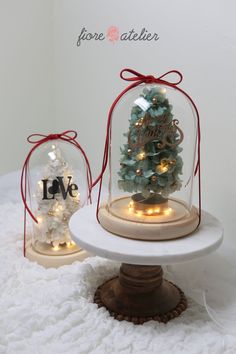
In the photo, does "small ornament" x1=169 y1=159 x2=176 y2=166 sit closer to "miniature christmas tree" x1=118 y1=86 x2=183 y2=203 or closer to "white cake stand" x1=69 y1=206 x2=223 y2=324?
"miniature christmas tree" x1=118 y1=86 x2=183 y2=203

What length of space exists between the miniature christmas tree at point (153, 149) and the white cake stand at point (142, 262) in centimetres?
11

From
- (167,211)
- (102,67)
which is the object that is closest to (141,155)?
(167,211)

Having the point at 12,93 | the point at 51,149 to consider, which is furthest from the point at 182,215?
the point at 12,93

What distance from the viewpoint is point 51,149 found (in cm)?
106

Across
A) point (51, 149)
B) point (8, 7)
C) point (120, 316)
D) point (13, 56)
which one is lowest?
point (120, 316)

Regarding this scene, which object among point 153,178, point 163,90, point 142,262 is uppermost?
point 163,90

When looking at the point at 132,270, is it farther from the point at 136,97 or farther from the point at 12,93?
the point at 12,93

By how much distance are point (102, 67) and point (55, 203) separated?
1.90 feet

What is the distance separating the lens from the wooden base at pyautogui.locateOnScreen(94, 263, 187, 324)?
765mm

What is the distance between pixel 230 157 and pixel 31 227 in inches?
21.6

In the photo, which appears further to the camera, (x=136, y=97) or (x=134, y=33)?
(x=134, y=33)

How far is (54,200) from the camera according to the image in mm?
996

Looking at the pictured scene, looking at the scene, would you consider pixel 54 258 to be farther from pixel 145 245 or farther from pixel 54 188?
pixel 145 245

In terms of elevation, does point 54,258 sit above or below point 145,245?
below
